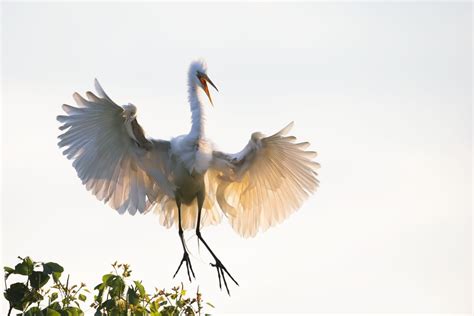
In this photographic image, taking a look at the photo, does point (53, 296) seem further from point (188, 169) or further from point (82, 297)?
point (188, 169)

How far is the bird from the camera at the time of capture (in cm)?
794

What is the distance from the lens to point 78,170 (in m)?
8.07

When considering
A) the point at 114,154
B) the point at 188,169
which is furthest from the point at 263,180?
the point at 114,154

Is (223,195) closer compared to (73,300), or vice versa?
(73,300)

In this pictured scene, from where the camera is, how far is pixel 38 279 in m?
5.62

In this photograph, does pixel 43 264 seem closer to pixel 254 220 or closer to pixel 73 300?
pixel 73 300

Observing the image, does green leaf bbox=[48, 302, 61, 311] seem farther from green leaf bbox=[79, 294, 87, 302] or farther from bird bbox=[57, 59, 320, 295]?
bird bbox=[57, 59, 320, 295]

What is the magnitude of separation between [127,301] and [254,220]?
11.6 ft

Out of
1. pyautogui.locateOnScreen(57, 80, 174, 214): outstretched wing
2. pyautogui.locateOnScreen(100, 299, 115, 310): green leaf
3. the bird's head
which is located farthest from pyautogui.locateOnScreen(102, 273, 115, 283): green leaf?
the bird's head

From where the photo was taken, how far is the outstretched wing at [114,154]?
25.7 ft

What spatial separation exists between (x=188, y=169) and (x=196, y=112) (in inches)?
22.8

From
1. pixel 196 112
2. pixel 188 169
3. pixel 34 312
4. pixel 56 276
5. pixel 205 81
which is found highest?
pixel 205 81

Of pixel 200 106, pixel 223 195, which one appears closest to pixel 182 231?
pixel 223 195

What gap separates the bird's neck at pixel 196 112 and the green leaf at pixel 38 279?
3.06 meters
